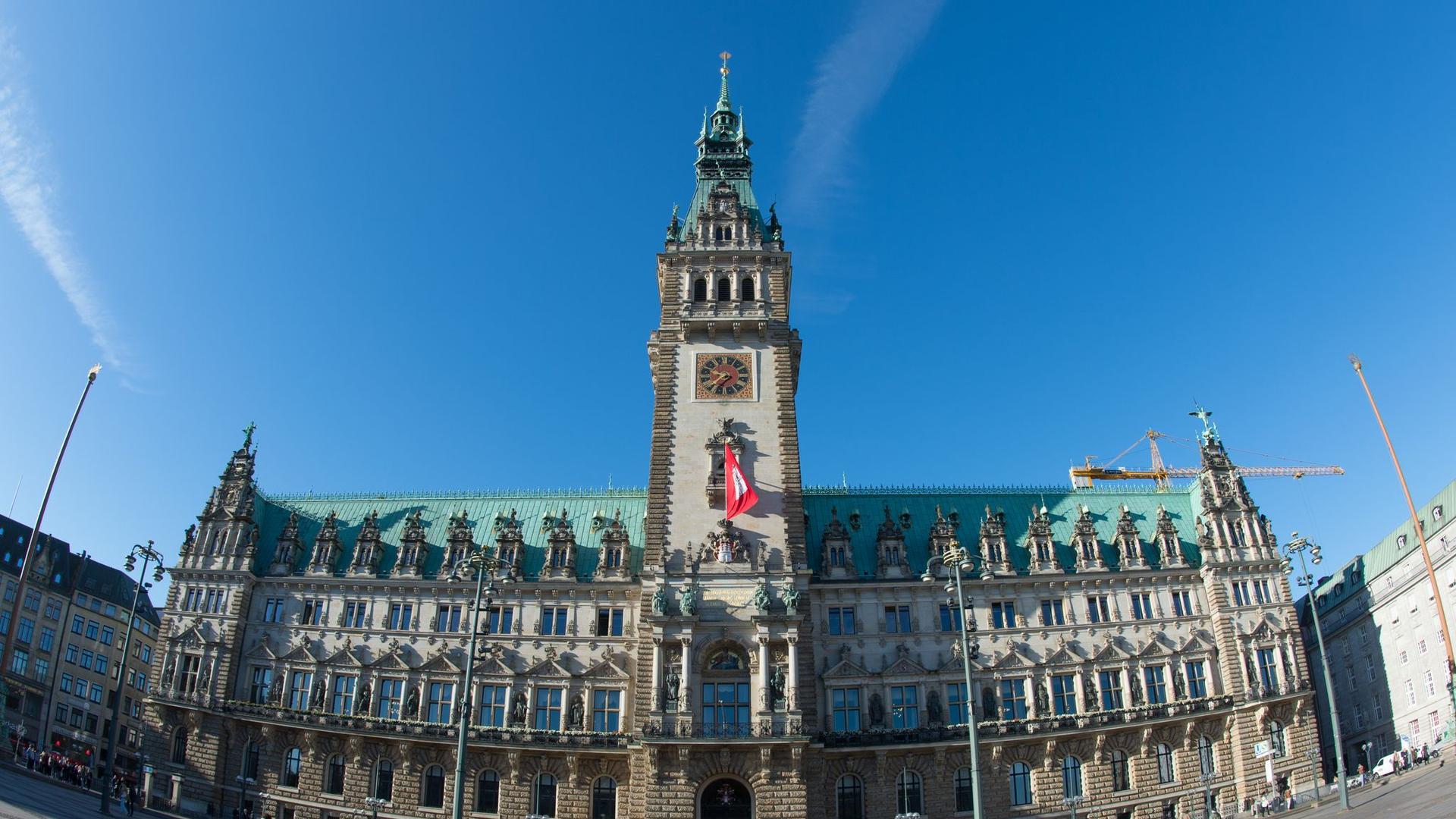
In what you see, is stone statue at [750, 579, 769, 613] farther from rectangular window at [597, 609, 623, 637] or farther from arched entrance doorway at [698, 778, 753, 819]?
rectangular window at [597, 609, 623, 637]

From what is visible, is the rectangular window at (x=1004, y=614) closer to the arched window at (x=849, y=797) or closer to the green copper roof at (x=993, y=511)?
the green copper roof at (x=993, y=511)

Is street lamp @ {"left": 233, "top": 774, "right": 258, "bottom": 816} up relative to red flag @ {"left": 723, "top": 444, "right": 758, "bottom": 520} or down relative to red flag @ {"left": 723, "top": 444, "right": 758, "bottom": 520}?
down

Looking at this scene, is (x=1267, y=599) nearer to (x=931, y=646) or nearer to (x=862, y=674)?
(x=931, y=646)

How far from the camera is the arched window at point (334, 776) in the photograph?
65.4m

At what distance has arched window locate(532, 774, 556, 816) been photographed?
6344 cm

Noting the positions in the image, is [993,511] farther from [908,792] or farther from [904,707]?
[908,792]

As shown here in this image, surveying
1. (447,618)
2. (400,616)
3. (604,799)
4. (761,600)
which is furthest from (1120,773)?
(400,616)

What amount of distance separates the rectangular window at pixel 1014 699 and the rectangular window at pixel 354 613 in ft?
145

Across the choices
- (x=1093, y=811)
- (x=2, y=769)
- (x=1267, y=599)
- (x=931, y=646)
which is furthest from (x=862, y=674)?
(x=2, y=769)

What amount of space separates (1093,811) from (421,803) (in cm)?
4250

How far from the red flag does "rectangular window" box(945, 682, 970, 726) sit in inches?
702

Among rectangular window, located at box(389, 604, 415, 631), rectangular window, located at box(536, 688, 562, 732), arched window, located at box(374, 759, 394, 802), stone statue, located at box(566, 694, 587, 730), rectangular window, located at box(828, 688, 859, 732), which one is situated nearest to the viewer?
arched window, located at box(374, 759, 394, 802)

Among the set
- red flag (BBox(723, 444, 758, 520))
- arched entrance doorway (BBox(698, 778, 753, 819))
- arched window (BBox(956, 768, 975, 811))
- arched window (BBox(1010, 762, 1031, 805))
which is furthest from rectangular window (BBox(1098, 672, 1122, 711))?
red flag (BBox(723, 444, 758, 520))

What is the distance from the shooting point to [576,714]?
65.9 meters
